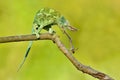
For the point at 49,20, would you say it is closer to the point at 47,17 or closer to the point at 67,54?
the point at 47,17

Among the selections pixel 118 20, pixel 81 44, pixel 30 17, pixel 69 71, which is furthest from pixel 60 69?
pixel 118 20

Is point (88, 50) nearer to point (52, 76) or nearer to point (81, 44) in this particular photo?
point (81, 44)

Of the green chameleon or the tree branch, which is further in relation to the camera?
the green chameleon

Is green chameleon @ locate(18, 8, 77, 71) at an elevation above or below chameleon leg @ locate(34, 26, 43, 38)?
above

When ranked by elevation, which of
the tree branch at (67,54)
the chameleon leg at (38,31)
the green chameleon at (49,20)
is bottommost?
the tree branch at (67,54)

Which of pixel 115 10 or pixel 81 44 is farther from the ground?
pixel 115 10

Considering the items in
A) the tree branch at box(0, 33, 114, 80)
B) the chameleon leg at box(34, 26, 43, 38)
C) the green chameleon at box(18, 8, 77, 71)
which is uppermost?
the green chameleon at box(18, 8, 77, 71)

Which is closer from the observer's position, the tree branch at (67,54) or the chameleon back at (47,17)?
the tree branch at (67,54)

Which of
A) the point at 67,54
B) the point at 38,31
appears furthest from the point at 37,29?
the point at 67,54

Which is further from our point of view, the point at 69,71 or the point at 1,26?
the point at 1,26

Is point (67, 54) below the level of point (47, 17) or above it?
below

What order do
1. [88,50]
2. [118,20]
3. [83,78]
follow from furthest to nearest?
[118,20] → [88,50] → [83,78]
